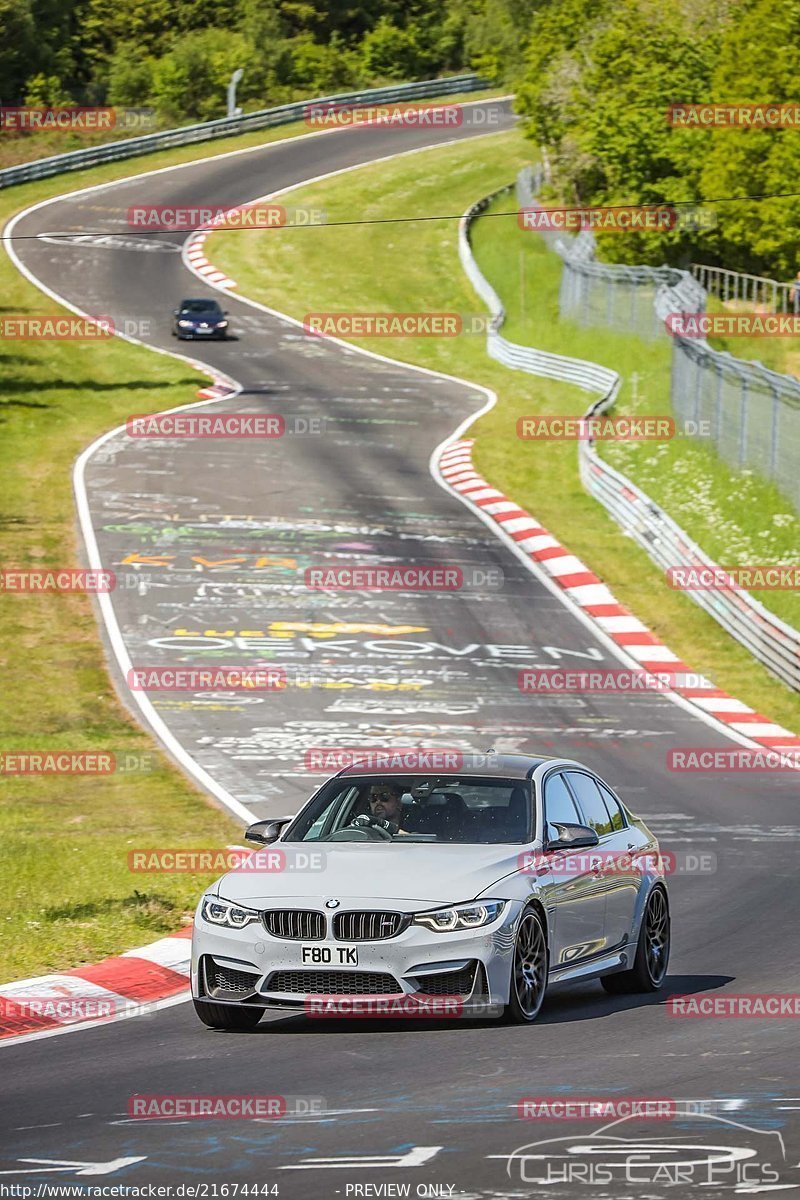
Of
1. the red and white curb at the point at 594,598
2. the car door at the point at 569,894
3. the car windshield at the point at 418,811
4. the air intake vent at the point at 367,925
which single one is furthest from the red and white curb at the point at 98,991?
the red and white curb at the point at 594,598

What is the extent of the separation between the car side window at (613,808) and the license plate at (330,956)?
283cm

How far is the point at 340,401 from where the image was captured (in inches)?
2002

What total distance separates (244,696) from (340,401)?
81.7 ft

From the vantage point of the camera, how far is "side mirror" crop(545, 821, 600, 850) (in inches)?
451

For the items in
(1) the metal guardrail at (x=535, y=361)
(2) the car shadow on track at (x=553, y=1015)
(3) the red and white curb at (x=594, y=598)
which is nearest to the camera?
(2) the car shadow on track at (x=553, y=1015)

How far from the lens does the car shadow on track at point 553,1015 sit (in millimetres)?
11016

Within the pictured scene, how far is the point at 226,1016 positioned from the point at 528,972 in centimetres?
168

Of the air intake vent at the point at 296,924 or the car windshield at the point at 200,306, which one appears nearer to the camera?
the air intake vent at the point at 296,924

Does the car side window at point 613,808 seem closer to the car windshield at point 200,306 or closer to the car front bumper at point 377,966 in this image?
the car front bumper at point 377,966

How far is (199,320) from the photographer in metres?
57.5

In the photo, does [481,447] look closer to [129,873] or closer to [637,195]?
[637,195]

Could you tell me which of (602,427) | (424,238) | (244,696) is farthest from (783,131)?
Answer: (244,696)

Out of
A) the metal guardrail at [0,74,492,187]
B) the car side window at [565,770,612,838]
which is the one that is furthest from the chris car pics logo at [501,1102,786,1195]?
the metal guardrail at [0,74,492,187]

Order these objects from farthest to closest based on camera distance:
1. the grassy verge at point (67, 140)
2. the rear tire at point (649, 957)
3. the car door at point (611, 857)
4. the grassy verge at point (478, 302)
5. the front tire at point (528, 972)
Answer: the grassy verge at point (67, 140) → the grassy verge at point (478, 302) → the rear tire at point (649, 957) → the car door at point (611, 857) → the front tire at point (528, 972)
